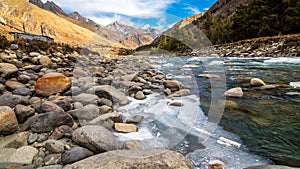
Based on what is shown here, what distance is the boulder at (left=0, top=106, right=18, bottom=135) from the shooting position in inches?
91.5

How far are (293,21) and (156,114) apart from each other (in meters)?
24.2

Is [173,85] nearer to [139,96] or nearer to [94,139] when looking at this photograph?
[139,96]

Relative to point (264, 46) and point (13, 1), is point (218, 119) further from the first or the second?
point (13, 1)

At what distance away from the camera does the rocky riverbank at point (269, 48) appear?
47.3 feet

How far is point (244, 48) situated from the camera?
20.1m

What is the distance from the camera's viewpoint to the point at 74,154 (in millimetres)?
1927

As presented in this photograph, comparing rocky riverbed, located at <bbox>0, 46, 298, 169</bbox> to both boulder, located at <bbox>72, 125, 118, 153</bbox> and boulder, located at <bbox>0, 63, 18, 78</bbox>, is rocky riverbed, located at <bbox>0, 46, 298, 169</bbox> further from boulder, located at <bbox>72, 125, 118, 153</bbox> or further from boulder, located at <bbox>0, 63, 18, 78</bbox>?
boulder, located at <bbox>0, 63, 18, 78</bbox>

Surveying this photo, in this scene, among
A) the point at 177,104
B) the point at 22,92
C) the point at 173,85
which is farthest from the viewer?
the point at 173,85

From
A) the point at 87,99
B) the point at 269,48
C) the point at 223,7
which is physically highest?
the point at 223,7

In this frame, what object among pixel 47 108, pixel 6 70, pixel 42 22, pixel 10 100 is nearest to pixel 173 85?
pixel 47 108

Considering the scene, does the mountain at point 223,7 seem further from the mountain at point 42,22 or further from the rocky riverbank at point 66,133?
the rocky riverbank at point 66,133

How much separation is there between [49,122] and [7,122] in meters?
0.48

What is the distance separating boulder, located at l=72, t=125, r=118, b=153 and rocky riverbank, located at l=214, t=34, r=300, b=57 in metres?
16.0

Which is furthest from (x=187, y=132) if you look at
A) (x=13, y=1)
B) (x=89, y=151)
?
(x=13, y=1)
